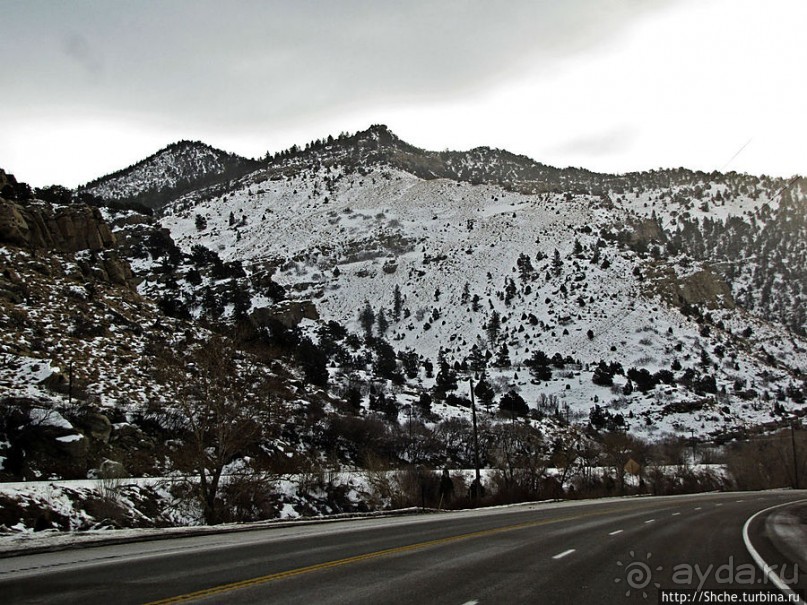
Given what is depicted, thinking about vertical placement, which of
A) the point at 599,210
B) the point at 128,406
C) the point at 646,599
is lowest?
the point at 646,599

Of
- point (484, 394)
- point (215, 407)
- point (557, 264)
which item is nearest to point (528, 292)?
point (557, 264)

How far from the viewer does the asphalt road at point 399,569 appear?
8031mm

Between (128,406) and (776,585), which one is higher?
(128,406)

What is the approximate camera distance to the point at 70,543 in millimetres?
13586

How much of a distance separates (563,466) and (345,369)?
42.4 meters

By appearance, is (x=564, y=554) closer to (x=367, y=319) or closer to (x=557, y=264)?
(x=367, y=319)

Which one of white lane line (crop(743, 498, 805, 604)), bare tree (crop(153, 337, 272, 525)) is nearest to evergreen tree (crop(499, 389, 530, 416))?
bare tree (crop(153, 337, 272, 525))

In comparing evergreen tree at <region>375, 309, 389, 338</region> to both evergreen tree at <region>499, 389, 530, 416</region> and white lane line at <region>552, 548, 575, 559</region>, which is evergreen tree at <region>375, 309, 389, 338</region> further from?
white lane line at <region>552, 548, 575, 559</region>

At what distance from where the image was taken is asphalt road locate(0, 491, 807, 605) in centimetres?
803

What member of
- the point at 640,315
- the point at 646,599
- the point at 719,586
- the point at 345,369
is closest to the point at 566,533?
the point at 719,586

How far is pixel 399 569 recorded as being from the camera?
1011 cm

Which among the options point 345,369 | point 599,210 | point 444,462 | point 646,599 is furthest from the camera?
point 599,210

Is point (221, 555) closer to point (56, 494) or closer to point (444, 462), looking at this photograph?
point (56, 494)

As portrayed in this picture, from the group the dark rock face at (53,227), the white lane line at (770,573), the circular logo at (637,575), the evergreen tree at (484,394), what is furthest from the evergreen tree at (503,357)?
the circular logo at (637,575)
